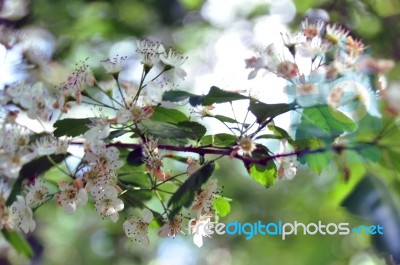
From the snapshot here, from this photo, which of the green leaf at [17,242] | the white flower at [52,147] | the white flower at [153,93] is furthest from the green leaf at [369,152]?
the green leaf at [17,242]

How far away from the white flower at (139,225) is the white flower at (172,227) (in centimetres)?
3

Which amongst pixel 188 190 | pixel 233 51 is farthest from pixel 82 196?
pixel 233 51

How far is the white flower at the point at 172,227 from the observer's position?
807 millimetres

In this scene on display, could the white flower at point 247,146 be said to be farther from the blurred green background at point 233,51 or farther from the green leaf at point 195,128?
the blurred green background at point 233,51

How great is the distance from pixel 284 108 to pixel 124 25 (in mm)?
1281

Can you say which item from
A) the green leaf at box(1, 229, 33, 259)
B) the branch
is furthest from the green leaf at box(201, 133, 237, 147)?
the green leaf at box(1, 229, 33, 259)

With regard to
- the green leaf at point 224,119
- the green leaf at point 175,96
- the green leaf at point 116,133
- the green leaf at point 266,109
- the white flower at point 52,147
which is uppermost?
the green leaf at point 266,109

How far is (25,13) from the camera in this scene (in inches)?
74.4

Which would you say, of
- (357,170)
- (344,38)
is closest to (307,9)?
(357,170)

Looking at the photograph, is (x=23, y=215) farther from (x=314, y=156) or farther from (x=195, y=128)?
(x=314, y=156)

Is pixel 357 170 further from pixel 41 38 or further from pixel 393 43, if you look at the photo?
pixel 41 38

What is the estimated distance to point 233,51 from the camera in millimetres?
2133

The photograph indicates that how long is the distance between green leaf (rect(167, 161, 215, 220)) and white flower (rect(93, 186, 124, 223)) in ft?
0.22

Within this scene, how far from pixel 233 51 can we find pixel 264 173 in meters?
1.33
